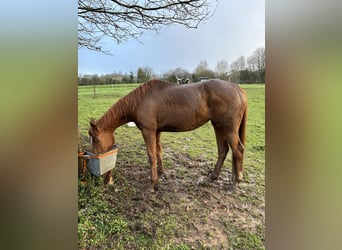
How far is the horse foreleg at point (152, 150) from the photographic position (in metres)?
1.16

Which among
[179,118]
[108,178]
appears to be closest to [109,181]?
[108,178]

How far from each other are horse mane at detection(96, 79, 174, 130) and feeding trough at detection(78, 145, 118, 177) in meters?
0.13

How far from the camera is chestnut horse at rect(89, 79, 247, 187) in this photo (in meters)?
1.16

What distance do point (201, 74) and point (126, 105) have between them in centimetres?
40

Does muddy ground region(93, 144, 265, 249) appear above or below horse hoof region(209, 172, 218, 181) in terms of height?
below

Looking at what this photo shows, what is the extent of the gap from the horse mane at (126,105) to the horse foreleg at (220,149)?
13.7 inches

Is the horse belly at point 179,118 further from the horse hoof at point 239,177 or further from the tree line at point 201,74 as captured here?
the horse hoof at point 239,177

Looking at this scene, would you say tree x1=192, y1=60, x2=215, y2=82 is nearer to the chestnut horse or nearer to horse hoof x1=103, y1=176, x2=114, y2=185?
the chestnut horse

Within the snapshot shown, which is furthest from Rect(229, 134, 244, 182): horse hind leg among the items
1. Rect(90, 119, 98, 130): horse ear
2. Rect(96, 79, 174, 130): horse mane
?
Rect(90, 119, 98, 130): horse ear

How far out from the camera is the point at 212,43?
3.64ft

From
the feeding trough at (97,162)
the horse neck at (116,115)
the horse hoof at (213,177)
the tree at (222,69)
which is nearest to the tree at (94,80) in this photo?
the horse neck at (116,115)
